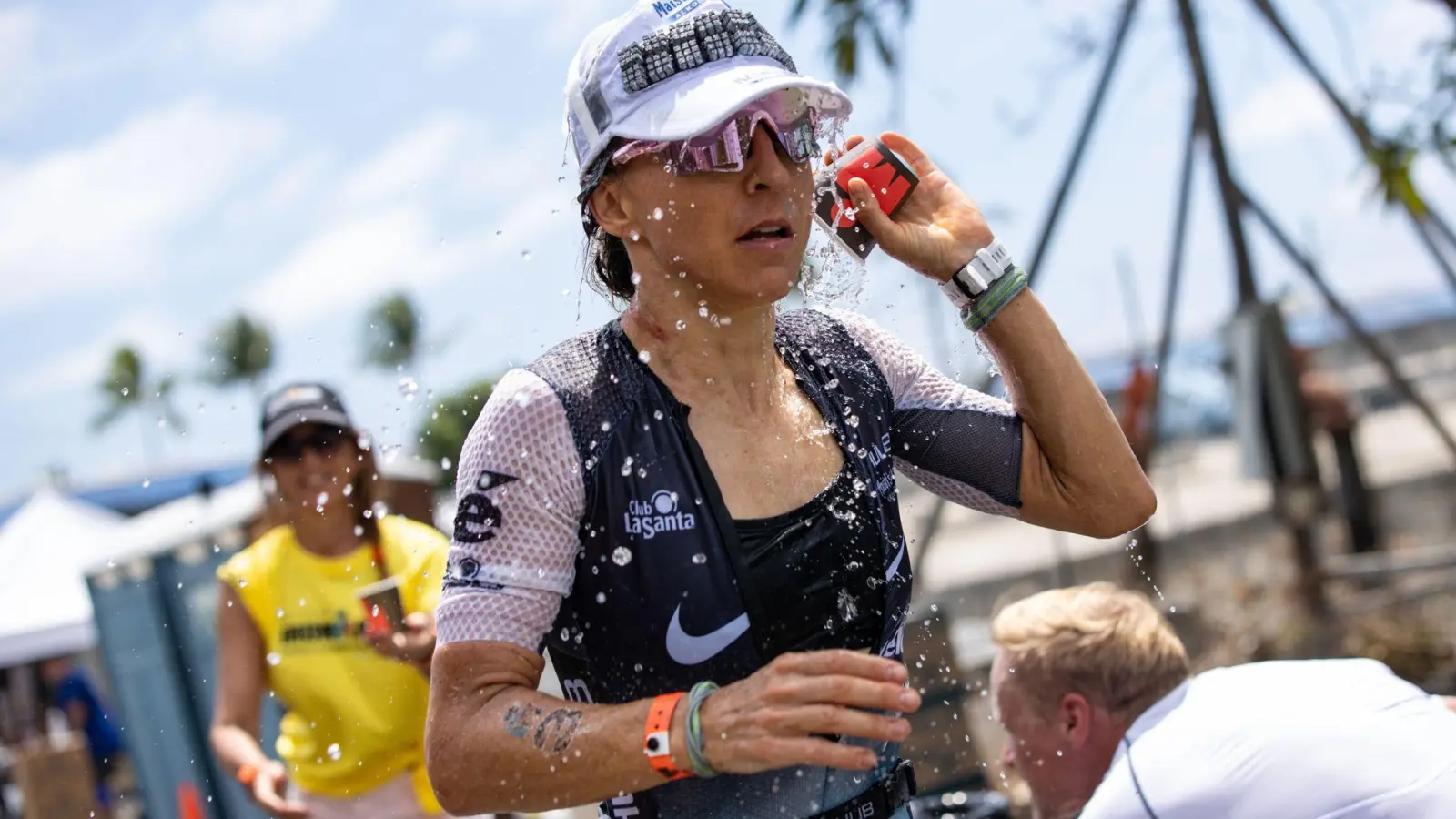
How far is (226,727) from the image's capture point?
158 inches

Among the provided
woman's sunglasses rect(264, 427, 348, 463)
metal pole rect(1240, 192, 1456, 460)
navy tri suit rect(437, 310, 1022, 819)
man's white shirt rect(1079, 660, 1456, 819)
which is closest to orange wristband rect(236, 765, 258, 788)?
woman's sunglasses rect(264, 427, 348, 463)

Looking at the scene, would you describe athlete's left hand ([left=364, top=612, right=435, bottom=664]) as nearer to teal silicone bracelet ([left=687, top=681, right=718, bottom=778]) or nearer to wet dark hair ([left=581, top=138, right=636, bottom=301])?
wet dark hair ([left=581, top=138, right=636, bottom=301])

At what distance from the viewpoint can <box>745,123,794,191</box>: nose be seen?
1.87m

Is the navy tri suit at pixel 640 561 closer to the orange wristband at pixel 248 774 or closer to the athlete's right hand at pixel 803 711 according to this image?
the athlete's right hand at pixel 803 711

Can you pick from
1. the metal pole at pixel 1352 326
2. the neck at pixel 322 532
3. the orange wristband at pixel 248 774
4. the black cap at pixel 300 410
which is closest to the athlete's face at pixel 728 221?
the black cap at pixel 300 410

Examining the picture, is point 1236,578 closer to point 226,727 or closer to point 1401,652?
point 1401,652

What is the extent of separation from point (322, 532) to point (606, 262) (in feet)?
7.16

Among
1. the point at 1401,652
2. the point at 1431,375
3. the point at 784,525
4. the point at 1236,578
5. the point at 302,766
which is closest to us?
the point at 784,525

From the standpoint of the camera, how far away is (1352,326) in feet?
24.5

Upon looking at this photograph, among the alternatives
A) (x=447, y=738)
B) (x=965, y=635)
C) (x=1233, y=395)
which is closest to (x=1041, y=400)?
(x=447, y=738)

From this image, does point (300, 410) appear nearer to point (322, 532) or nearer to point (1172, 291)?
point (322, 532)

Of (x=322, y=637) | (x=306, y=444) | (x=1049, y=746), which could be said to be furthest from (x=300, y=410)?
(x=1049, y=746)

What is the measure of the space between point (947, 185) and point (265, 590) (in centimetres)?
259

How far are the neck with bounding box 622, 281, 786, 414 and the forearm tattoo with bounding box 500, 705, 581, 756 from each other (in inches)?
19.6
